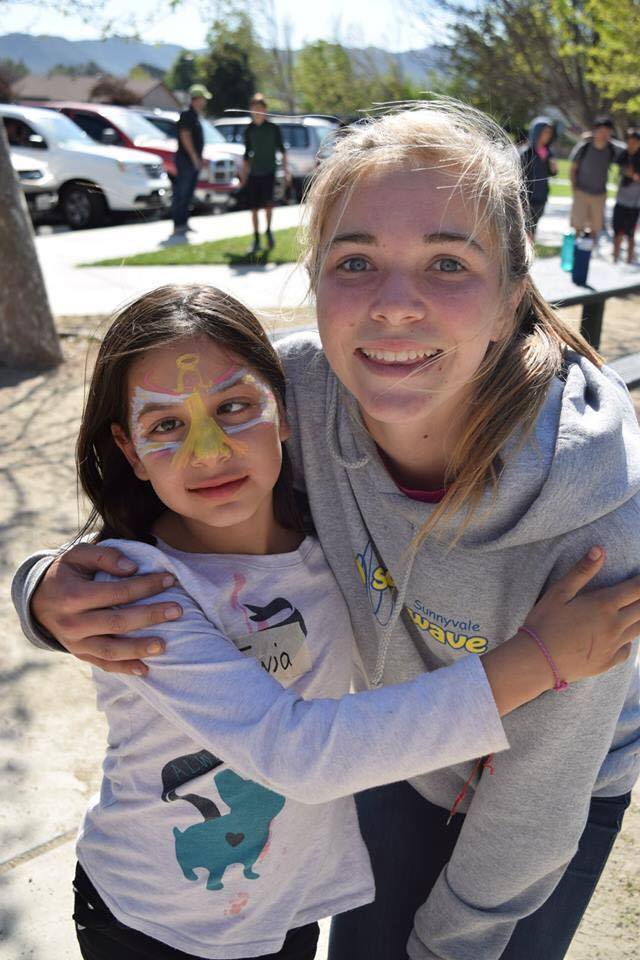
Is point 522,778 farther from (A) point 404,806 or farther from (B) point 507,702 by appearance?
(A) point 404,806

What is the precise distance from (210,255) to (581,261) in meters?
6.23

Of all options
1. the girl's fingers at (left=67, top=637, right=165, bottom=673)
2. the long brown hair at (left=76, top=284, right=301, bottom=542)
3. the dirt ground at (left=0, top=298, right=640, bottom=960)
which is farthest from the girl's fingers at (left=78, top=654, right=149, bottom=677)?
the dirt ground at (left=0, top=298, right=640, bottom=960)

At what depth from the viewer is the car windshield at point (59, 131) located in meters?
15.0

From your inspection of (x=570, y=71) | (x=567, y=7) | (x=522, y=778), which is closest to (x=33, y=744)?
(x=522, y=778)

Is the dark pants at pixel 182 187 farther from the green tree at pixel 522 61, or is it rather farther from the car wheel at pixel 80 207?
the green tree at pixel 522 61

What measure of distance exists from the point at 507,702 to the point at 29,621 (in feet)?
3.21

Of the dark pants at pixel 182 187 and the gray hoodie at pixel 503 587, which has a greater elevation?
the gray hoodie at pixel 503 587

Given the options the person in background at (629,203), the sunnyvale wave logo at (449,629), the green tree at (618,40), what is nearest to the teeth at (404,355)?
the sunnyvale wave logo at (449,629)

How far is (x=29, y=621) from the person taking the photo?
195 cm

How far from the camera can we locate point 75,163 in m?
14.9

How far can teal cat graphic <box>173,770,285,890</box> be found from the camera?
5.77 ft

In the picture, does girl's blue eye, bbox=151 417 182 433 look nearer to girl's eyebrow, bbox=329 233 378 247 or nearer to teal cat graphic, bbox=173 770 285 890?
girl's eyebrow, bbox=329 233 378 247

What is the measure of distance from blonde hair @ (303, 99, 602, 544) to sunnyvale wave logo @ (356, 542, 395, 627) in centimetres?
17

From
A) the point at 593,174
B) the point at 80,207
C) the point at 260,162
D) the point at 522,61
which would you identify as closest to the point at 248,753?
the point at 260,162
